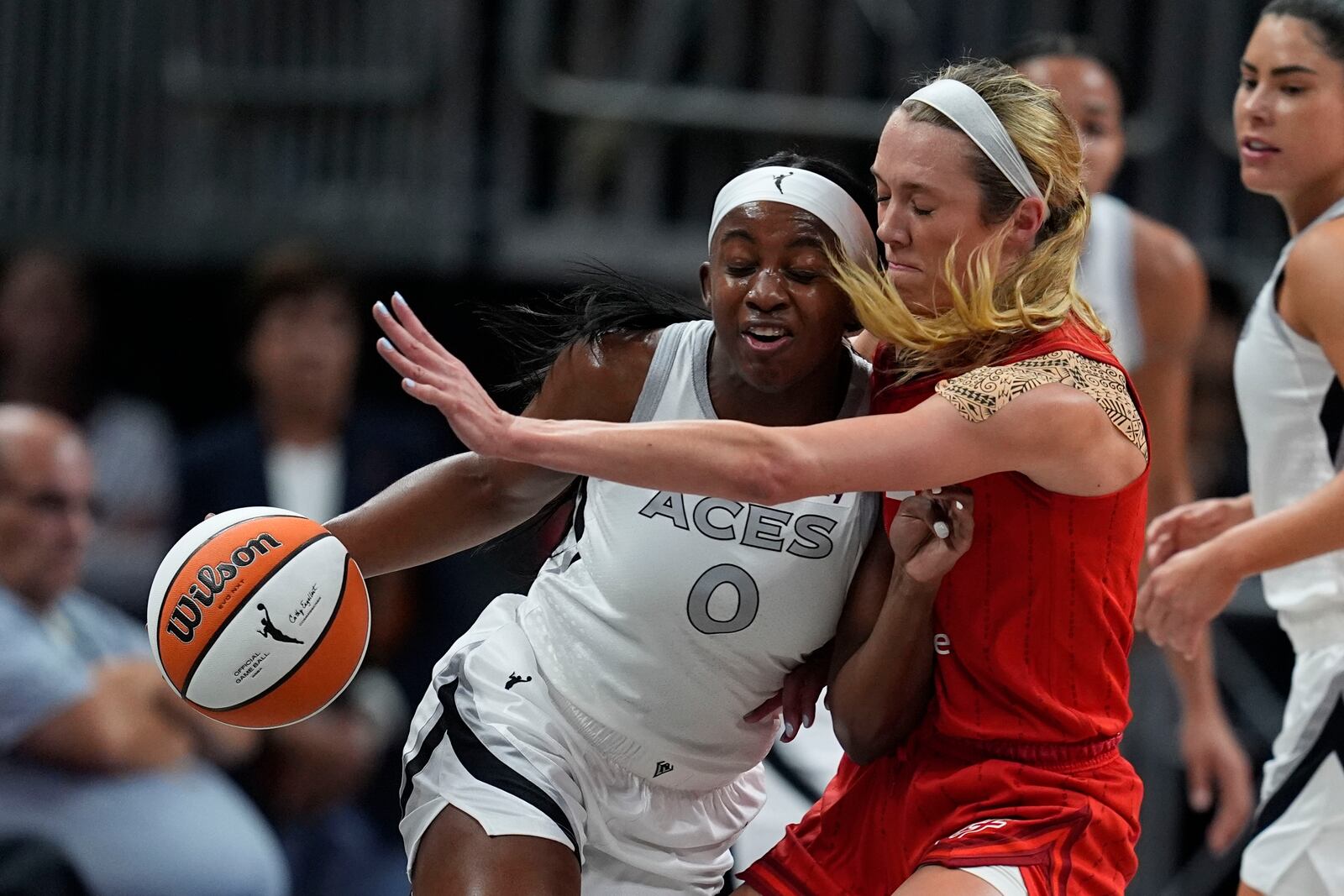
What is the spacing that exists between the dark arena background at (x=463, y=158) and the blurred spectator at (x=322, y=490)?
1.7 inches

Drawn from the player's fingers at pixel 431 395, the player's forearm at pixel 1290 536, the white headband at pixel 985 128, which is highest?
the white headband at pixel 985 128

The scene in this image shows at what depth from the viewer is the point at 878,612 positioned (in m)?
3.24

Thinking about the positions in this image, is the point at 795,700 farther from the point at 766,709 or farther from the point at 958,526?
the point at 958,526

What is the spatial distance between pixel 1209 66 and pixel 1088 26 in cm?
53

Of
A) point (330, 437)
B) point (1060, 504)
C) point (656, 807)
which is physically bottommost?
point (330, 437)

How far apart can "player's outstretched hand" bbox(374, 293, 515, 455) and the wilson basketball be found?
0.52 meters

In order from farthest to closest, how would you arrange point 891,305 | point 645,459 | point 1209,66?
point 1209,66 < point 891,305 < point 645,459

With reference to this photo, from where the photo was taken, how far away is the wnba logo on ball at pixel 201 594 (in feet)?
10.5

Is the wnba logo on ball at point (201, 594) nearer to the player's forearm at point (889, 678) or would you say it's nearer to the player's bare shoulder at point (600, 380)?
the player's bare shoulder at point (600, 380)

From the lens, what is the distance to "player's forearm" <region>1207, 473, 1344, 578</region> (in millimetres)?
3473

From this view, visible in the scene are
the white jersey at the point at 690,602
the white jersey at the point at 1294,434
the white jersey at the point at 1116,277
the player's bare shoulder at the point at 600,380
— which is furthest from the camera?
the white jersey at the point at 1116,277

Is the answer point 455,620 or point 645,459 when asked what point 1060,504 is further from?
point 455,620

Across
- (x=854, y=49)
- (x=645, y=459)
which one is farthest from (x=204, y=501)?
(x=645, y=459)

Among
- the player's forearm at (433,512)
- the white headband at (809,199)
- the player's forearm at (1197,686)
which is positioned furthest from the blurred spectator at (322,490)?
the white headband at (809,199)
